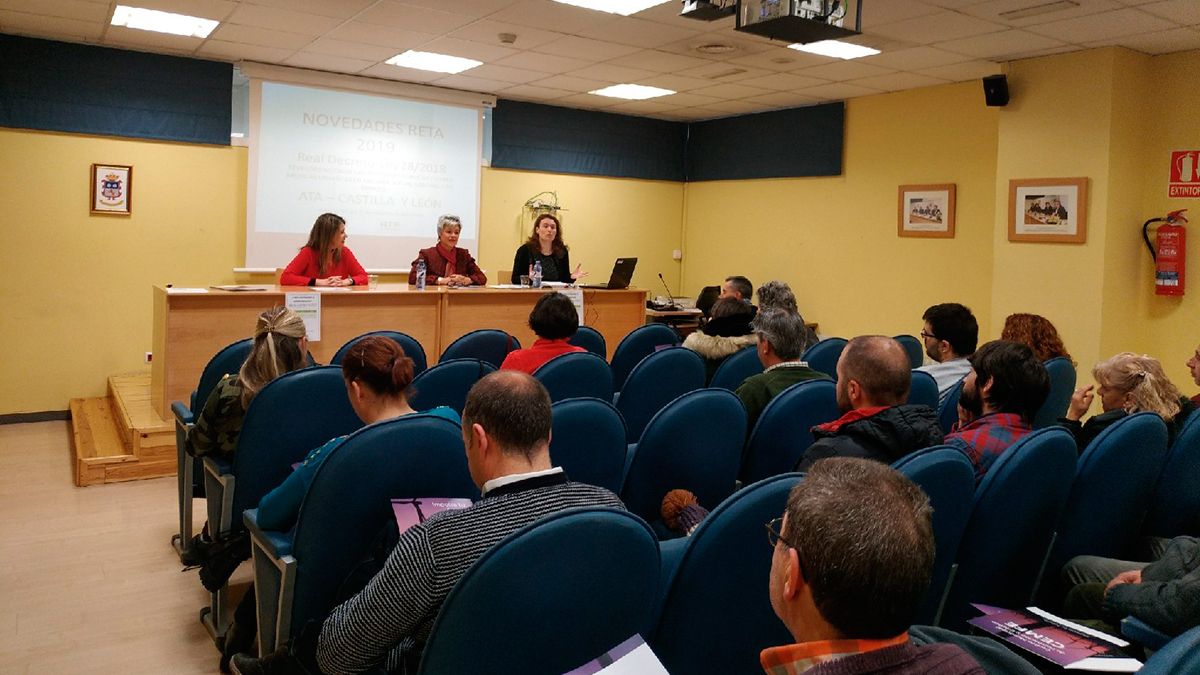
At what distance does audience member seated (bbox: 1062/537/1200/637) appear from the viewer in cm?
180

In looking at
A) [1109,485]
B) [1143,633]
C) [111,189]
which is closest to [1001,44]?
[1109,485]

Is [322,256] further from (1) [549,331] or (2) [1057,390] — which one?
(2) [1057,390]

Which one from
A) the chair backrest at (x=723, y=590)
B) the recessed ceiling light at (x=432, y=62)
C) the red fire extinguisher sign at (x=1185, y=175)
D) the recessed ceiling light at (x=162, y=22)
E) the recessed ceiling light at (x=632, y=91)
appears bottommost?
the chair backrest at (x=723, y=590)

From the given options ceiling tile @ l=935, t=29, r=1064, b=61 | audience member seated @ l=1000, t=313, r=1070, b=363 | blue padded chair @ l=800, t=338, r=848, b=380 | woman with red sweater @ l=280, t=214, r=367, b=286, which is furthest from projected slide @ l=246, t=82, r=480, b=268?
audience member seated @ l=1000, t=313, r=1070, b=363

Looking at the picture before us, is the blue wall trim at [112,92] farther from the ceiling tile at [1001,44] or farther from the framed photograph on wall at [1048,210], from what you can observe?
the framed photograph on wall at [1048,210]

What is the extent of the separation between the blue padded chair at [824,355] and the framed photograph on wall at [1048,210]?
282cm

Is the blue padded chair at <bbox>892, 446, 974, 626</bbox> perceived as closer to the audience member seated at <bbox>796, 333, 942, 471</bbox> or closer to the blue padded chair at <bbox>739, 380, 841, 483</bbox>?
the audience member seated at <bbox>796, 333, 942, 471</bbox>

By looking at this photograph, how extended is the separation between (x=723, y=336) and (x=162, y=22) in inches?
185

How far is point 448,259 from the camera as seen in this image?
6965 millimetres

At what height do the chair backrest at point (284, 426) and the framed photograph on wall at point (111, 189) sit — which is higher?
the framed photograph on wall at point (111, 189)

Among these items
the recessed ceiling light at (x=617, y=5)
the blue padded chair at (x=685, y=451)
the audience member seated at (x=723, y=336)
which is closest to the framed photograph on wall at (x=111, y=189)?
the recessed ceiling light at (x=617, y=5)

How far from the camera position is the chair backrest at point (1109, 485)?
227cm

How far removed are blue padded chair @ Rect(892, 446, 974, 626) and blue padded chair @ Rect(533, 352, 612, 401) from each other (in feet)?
5.66

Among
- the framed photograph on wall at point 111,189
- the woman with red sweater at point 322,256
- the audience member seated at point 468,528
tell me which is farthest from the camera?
the framed photograph on wall at point 111,189
